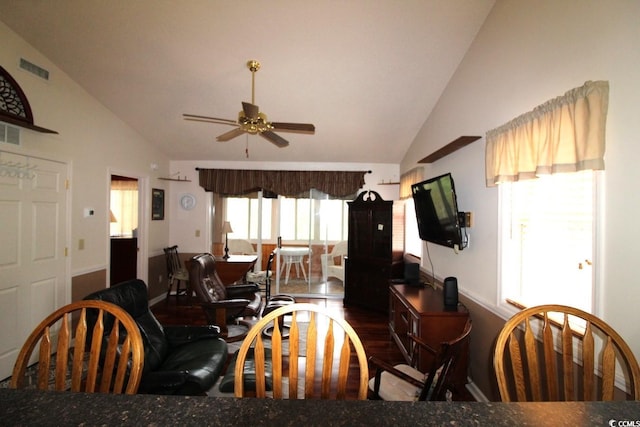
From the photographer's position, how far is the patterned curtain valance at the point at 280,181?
15.5 ft

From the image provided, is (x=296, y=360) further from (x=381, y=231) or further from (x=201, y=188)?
(x=201, y=188)

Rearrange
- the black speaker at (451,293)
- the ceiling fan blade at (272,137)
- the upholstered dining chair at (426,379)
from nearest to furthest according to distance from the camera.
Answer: the upholstered dining chair at (426,379)
the black speaker at (451,293)
the ceiling fan blade at (272,137)

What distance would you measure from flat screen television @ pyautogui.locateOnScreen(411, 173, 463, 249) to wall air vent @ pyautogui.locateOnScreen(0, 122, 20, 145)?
3721 millimetres

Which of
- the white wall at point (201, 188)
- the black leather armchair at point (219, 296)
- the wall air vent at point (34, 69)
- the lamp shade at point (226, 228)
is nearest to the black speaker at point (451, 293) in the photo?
the black leather armchair at point (219, 296)

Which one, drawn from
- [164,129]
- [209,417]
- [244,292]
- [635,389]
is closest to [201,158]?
[164,129]

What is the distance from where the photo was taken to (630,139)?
1.20m

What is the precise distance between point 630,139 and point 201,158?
4946mm

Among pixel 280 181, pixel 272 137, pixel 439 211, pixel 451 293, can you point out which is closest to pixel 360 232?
pixel 280 181

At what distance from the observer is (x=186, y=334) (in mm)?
2217

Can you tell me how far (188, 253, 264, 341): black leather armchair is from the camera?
9.08 ft

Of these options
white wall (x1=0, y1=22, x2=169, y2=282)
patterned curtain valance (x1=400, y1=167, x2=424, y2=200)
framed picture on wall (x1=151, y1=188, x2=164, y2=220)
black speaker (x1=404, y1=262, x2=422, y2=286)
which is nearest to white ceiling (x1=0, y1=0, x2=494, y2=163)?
white wall (x1=0, y1=22, x2=169, y2=282)

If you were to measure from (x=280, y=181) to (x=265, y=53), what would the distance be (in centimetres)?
237

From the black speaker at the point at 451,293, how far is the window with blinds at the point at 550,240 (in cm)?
35

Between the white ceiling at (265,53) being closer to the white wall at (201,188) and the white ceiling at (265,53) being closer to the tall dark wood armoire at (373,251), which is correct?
the white wall at (201,188)
